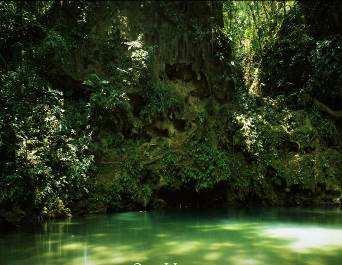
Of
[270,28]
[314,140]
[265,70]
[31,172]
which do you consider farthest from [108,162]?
[270,28]

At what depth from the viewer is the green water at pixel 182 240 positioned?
246 inches

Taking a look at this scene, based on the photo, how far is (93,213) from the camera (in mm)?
11469

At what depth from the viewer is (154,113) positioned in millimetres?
13586

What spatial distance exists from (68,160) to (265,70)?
9.31m

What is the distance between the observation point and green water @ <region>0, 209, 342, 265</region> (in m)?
6.24

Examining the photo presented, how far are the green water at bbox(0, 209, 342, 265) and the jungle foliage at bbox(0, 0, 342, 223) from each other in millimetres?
1505

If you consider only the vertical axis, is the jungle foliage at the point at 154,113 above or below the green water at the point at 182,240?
above

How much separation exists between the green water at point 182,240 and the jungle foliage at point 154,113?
4.94 ft

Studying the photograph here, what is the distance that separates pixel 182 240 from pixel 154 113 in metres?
6.51

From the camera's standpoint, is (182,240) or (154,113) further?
(154,113)

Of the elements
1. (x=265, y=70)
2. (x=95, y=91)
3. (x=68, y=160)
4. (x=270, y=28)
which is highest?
(x=270, y=28)

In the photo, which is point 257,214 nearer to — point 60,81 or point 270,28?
point 60,81

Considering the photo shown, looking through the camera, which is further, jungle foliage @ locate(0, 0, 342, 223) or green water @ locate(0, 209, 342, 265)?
jungle foliage @ locate(0, 0, 342, 223)

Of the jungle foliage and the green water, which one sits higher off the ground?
the jungle foliage
